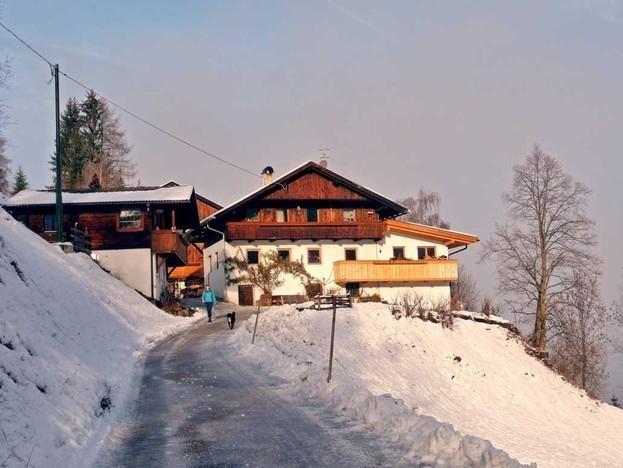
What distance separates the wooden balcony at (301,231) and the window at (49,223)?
34.2 ft

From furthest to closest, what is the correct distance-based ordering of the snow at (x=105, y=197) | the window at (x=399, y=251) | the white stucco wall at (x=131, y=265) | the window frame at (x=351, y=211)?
the window at (x=399, y=251)
the window frame at (x=351, y=211)
the snow at (x=105, y=197)
the white stucco wall at (x=131, y=265)

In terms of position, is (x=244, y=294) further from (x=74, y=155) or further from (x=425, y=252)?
(x=74, y=155)

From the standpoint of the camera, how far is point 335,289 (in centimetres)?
4000

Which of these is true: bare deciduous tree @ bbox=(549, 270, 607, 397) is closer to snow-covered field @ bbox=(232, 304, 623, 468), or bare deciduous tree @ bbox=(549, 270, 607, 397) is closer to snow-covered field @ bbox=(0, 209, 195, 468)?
snow-covered field @ bbox=(232, 304, 623, 468)

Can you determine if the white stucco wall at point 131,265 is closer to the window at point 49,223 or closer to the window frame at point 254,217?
the window at point 49,223

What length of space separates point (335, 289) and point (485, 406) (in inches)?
768

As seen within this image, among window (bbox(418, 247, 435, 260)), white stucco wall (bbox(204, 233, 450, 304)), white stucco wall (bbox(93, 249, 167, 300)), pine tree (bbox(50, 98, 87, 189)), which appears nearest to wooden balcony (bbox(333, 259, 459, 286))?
white stucco wall (bbox(204, 233, 450, 304))

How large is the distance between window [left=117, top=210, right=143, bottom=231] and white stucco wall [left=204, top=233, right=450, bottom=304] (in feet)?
26.7

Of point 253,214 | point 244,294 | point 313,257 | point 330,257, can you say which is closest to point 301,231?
point 313,257

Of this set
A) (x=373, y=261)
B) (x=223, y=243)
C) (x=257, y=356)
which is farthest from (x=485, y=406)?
(x=223, y=243)

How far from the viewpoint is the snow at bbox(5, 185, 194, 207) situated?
1299 inches

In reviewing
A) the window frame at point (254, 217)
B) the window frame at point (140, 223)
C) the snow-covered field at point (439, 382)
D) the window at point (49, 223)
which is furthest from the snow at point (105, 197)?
the snow-covered field at point (439, 382)

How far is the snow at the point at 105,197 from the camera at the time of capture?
3300 cm

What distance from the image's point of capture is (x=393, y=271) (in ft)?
130
